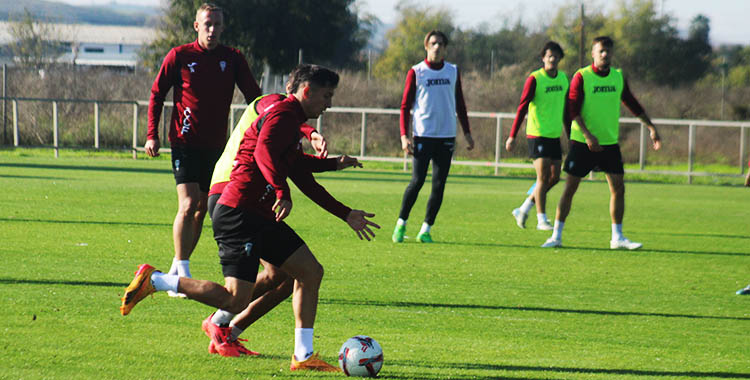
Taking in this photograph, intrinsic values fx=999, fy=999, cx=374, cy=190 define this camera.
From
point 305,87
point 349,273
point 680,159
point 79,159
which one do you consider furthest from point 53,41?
point 305,87

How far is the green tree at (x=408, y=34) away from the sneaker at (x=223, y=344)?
5683cm

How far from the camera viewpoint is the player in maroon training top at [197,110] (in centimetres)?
738

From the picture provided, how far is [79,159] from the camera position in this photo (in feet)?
86.3

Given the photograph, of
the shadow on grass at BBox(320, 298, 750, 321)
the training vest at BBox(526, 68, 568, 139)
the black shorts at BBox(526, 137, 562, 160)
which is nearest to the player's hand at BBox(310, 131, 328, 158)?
the shadow on grass at BBox(320, 298, 750, 321)

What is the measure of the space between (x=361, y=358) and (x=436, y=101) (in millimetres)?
6107

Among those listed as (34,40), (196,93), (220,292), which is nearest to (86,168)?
(196,93)

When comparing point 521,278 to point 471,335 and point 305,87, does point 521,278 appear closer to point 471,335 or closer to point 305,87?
point 471,335

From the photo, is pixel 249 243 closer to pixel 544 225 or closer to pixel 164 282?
pixel 164 282

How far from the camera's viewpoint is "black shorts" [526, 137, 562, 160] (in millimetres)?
11938

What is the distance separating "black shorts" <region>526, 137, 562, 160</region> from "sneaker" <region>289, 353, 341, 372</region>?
7.28m

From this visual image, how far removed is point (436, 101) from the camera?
1076 cm

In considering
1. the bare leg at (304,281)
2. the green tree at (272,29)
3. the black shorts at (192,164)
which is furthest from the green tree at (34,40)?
the bare leg at (304,281)

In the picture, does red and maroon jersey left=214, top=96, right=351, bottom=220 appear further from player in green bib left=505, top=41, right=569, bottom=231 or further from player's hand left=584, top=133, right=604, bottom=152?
player in green bib left=505, top=41, right=569, bottom=231

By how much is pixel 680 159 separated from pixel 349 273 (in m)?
25.3
